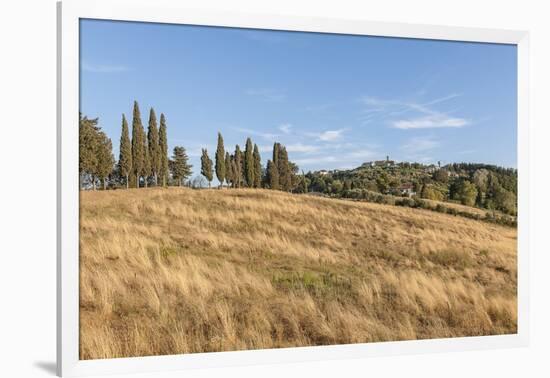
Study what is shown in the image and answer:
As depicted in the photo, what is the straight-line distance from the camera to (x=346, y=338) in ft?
21.0

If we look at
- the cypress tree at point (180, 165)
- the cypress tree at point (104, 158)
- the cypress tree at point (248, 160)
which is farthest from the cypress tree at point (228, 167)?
the cypress tree at point (104, 158)

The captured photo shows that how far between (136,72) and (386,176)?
300 cm

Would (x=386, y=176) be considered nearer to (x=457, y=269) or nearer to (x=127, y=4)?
(x=457, y=269)

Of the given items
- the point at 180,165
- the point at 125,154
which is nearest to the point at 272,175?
the point at 180,165

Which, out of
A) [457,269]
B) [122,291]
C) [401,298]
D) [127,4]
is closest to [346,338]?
[401,298]

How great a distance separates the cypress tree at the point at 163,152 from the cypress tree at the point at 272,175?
42.8 inches

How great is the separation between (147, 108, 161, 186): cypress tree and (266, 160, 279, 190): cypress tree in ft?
3.83

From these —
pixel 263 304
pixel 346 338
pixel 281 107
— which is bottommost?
pixel 346 338

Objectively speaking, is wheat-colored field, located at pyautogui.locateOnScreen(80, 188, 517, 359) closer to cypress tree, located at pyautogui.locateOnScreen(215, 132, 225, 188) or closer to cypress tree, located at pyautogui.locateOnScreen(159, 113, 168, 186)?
cypress tree, located at pyautogui.locateOnScreen(159, 113, 168, 186)

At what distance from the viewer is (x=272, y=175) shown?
21.1ft

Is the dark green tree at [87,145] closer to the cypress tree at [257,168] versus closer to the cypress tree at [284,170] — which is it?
the cypress tree at [257,168]

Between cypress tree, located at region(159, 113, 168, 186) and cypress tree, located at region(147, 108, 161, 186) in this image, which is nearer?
cypress tree, located at region(147, 108, 161, 186)

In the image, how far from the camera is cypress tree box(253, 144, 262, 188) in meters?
6.34

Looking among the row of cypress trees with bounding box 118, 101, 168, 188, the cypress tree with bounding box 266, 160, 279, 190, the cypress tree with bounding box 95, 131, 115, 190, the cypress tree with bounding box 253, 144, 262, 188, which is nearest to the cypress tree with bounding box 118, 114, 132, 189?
the row of cypress trees with bounding box 118, 101, 168, 188
